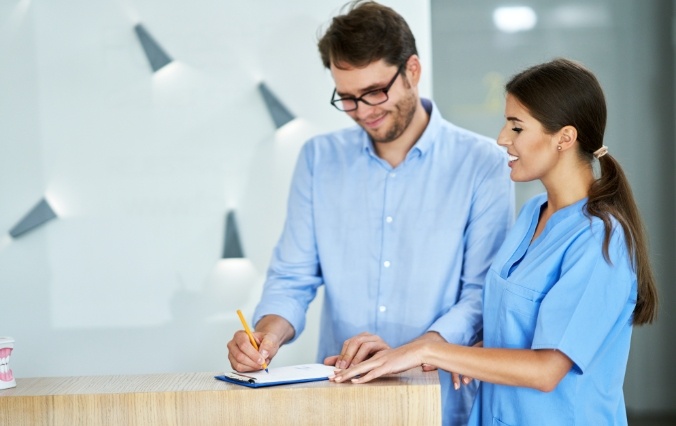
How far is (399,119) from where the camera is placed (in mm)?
2232

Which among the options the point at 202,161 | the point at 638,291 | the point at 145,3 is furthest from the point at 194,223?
the point at 638,291

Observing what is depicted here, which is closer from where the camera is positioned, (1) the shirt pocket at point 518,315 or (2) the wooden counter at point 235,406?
(2) the wooden counter at point 235,406

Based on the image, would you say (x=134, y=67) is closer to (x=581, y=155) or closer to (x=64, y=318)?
(x=64, y=318)

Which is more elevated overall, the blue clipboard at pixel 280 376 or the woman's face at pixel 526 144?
the woman's face at pixel 526 144

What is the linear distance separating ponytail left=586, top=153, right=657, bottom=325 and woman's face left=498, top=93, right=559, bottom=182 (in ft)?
0.37

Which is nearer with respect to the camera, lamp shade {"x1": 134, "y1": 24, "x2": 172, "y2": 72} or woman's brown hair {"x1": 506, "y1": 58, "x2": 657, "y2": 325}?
woman's brown hair {"x1": 506, "y1": 58, "x2": 657, "y2": 325}

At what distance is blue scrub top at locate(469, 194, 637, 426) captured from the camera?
1674mm

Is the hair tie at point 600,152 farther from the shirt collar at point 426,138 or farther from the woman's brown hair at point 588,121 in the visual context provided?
the shirt collar at point 426,138

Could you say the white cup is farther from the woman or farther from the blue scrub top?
the blue scrub top

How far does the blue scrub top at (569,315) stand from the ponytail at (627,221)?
17 millimetres

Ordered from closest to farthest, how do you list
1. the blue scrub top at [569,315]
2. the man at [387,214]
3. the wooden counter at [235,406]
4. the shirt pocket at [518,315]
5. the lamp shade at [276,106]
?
the wooden counter at [235,406] → the blue scrub top at [569,315] → the shirt pocket at [518,315] → the man at [387,214] → the lamp shade at [276,106]

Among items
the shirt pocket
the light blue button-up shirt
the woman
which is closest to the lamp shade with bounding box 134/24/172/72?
the light blue button-up shirt

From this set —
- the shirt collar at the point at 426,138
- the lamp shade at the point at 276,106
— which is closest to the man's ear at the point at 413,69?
the shirt collar at the point at 426,138

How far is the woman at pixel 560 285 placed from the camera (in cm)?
168
